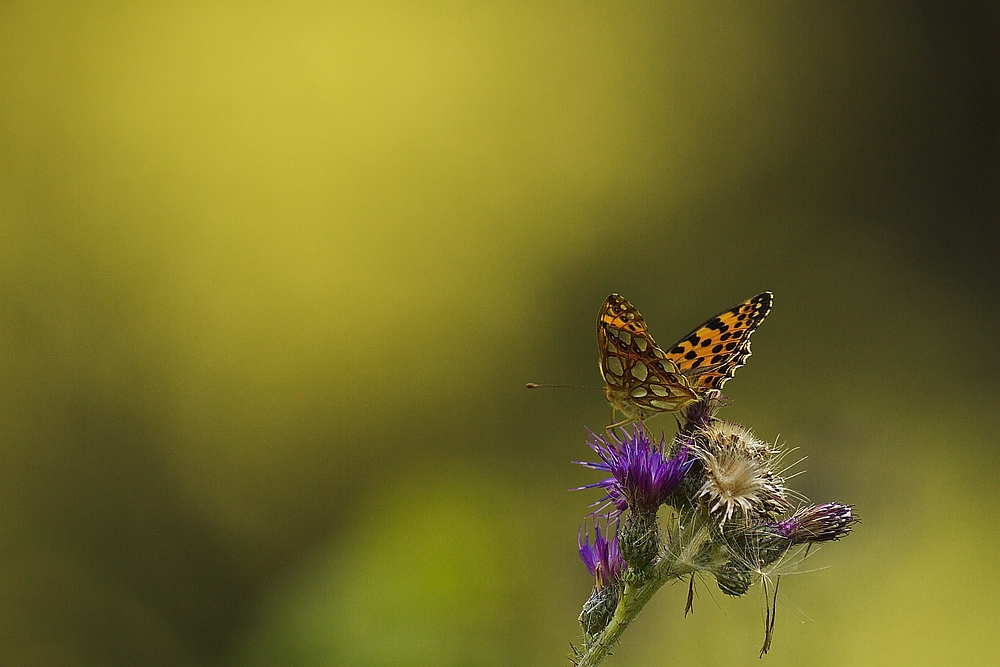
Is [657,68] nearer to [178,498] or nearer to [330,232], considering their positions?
[330,232]

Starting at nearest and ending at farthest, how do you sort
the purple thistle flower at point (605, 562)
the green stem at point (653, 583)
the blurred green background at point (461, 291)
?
1. the green stem at point (653, 583)
2. the purple thistle flower at point (605, 562)
3. the blurred green background at point (461, 291)

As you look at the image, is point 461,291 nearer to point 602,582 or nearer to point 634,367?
point 634,367

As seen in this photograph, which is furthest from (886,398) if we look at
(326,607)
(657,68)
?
(326,607)

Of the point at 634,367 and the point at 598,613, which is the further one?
the point at 634,367

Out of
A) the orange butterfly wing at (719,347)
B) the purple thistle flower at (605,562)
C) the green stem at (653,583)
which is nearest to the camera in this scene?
the green stem at (653,583)

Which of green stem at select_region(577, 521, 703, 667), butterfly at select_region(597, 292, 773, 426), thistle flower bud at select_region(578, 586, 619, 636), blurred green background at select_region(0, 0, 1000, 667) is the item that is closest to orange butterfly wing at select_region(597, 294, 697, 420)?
butterfly at select_region(597, 292, 773, 426)

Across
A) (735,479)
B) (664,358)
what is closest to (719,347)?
(664,358)

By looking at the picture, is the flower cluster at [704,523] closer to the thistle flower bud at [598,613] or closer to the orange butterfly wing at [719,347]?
the thistle flower bud at [598,613]

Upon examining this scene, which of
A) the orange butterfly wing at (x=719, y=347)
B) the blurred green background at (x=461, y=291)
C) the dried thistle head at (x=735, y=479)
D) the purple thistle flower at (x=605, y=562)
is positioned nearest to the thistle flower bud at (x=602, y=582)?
the purple thistle flower at (x=605, y=562)

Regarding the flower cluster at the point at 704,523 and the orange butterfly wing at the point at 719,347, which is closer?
the flower cluster at the point at 704,523
